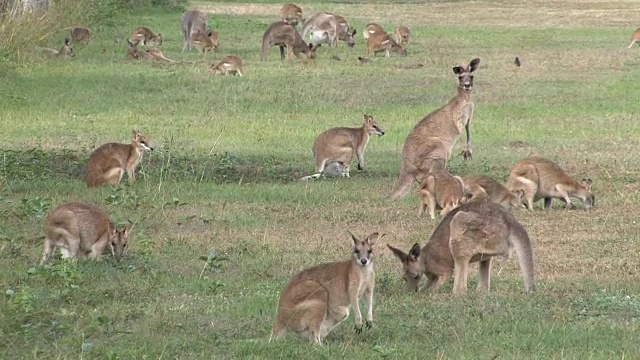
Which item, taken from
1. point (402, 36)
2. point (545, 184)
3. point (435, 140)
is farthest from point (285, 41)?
point (545, 184)

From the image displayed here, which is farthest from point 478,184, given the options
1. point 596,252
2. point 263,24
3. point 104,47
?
point 263,24

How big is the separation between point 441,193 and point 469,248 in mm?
3439

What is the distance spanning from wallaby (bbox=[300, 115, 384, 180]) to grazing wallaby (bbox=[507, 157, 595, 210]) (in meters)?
2.29

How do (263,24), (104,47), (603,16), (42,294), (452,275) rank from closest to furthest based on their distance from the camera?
(42,294), (452,275), (104,47), (263,24), (603,16)

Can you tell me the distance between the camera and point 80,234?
10.2m

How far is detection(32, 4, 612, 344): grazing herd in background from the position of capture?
7984 mm

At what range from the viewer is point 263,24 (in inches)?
1455

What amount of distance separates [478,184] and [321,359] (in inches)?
226

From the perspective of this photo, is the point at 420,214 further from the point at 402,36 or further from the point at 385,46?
the point at 402,36

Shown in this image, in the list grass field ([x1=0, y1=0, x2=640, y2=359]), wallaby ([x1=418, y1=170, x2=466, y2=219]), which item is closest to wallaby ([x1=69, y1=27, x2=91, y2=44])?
grass field ([x1=0, y1=0, x2=640, y2=359])

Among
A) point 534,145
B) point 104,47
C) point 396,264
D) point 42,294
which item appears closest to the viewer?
point 42,294

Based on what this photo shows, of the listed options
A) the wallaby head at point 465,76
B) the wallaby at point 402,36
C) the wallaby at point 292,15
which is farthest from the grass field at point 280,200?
the wallaby at point 292,15

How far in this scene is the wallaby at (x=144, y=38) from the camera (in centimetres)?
2927

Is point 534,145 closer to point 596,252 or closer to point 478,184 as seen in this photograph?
point 478,184
